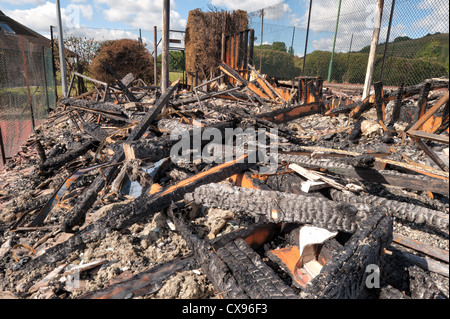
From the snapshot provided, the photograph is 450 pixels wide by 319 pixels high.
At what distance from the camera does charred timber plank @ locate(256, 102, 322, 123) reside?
588 cm

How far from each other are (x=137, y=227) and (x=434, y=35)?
2863 millimetres

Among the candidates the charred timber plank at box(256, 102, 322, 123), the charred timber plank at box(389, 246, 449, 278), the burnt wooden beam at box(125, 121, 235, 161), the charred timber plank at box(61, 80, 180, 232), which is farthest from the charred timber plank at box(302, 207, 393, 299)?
the charred timber plank at box(256, 102, 322, 123)

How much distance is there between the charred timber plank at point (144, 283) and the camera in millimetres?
2004

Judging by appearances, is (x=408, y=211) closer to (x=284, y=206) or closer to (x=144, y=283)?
(x=284, y=206)

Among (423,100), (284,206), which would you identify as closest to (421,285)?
(284,206)

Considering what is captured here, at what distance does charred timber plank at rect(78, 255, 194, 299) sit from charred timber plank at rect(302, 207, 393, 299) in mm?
1134

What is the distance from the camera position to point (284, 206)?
2.23m

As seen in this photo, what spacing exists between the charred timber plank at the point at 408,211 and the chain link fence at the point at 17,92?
589cm

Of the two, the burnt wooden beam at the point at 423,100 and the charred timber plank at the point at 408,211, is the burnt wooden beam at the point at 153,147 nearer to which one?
the charred timber plank at the point at 408,211

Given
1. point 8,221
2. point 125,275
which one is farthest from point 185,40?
point 125,275

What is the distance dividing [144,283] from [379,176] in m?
2.21

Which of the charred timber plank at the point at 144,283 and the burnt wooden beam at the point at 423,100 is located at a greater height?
the burnt wooden beam at the point at 423,100

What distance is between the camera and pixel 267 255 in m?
2.38

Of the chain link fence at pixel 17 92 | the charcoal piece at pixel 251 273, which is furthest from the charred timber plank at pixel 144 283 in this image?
the chain link fence at pixel 17 92
